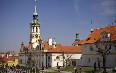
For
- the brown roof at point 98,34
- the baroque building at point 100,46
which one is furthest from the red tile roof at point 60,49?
the brown roof at point 98,34

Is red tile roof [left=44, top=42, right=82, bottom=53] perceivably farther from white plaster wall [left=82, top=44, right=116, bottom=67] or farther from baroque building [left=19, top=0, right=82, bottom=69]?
white plaster wall [left=82, top=44, right=116, bottom=67]

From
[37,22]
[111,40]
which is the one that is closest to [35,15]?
[37,22]

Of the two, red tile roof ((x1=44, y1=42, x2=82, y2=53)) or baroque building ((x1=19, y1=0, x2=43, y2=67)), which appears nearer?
red tile roof ((x1=44, y1=42, x2=82, y2=53))

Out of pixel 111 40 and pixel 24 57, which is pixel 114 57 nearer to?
pixel 111 40

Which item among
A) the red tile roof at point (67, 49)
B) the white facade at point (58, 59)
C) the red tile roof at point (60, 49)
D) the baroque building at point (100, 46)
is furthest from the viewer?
the red tile roof at point (67, 49)

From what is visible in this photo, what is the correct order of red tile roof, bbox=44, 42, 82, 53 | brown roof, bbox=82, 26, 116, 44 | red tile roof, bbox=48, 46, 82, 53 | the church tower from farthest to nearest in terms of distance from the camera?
the church tower < red tile roof, bbox=48, 46, 82, 53 < red tile roof, bbox=44, 42, 82, 53 < brown roof, bbox=82, 26, 116, 44

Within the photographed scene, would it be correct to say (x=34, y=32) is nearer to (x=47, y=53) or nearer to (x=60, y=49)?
(x=47, y=53)

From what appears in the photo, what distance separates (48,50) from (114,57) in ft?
81.1

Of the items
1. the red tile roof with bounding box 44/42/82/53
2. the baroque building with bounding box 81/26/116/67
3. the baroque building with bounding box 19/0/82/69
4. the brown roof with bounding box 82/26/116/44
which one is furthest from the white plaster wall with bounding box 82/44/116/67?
the red tile roof with bounding box 44/42/82/53

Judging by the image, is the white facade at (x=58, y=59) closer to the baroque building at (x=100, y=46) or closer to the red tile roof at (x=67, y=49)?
the red tile roof at (x=67, y=49)

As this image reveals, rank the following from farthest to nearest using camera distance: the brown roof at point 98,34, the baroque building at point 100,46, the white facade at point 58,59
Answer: the white facade at point 58,59 < the brown roof at point 98,34 < the baroque building at point 100,46

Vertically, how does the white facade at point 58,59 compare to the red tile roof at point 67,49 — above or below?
below

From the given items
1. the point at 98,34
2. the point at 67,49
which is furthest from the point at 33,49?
the point at 98,34

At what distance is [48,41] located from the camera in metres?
76.7
